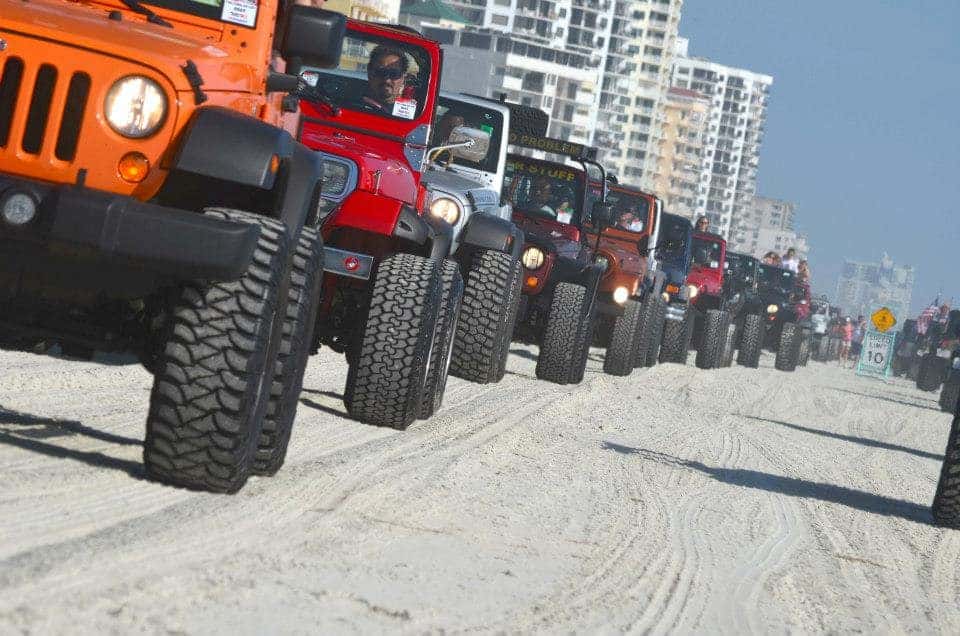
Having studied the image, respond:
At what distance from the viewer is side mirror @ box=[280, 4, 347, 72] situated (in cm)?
573

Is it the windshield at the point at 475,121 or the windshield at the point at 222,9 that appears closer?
the windshield at the point at 222,9

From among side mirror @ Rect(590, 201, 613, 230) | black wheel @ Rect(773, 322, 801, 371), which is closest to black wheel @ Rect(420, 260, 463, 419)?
side mirror @ Rect(590, 201, 613, 230)

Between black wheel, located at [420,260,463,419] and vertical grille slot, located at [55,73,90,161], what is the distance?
355cm

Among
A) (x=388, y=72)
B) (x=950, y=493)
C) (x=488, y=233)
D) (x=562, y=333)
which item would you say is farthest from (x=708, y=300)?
(x=950, y=493)

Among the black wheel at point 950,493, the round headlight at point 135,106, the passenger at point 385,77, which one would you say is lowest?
the black wheel at point 950,493

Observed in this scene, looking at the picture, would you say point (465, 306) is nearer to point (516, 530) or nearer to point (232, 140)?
point (516, 530)

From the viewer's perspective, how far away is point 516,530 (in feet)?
19.6

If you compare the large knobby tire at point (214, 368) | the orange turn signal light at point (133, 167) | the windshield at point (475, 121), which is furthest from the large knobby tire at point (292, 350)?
the windshield at point (475, 121)

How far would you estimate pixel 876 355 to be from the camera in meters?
40.4

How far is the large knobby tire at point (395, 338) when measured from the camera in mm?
8055

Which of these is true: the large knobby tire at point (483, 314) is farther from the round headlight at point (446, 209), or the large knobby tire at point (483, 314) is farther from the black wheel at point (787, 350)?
the black wheel at point (787, 350)

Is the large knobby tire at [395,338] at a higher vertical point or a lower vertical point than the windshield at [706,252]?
lower

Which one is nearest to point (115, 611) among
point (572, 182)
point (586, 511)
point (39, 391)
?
point (586, 511)

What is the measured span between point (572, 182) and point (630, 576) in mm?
10072
